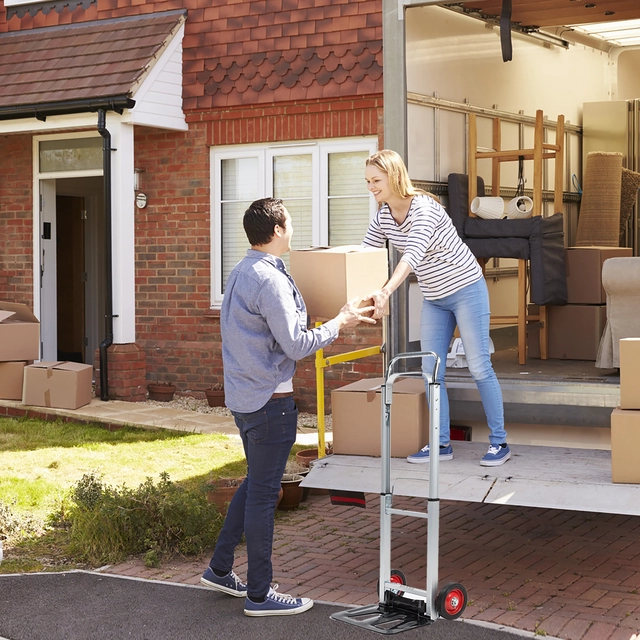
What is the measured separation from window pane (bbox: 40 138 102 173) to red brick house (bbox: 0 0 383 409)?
0.6 inches

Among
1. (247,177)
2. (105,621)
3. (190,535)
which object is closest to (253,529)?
(105,621)

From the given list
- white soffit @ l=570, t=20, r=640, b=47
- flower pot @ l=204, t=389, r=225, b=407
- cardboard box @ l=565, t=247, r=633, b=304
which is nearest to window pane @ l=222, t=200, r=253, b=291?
flower pot @ l=204, t=389, r=225, b=407

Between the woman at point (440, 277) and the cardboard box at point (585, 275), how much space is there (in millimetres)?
2659

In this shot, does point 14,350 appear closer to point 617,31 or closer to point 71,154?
point 71,154

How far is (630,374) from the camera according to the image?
16.1 ft

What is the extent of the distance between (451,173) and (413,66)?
1.26m

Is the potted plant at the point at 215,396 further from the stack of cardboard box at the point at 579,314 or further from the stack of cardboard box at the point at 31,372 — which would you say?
the stack of cardboard box at the point at 579,314

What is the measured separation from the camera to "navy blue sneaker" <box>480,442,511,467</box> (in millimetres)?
5270

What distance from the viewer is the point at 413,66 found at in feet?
20.7

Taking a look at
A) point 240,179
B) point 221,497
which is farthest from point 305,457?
point 240,179

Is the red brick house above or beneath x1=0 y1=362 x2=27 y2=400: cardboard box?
above

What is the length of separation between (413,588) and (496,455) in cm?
109

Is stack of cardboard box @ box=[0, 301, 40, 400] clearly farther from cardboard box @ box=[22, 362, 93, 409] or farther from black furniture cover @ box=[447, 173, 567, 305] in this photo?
black furniture cover @ box=[447, 173, 567, 305]

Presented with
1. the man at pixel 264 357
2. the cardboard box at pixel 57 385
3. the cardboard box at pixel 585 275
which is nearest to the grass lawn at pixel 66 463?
the cardboard box at pixel 57 385
